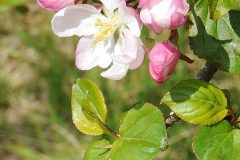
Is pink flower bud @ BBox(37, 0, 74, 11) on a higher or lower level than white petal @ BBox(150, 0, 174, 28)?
Answer: lower

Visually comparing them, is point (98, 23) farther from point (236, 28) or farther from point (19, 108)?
point (19, 108)

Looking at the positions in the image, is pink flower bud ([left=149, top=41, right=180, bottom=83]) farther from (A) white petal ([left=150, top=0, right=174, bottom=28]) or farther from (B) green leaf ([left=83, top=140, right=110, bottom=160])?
(B) green leaf ([left=83, top=140, right=110, bottom=160])

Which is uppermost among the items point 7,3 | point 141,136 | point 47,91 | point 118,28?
point 118,28

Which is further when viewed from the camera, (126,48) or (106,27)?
(106,27)

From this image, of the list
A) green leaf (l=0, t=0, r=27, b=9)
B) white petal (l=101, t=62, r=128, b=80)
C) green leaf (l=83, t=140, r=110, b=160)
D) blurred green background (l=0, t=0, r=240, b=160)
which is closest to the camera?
white petal (l=101, t=62, r=128, b=80)

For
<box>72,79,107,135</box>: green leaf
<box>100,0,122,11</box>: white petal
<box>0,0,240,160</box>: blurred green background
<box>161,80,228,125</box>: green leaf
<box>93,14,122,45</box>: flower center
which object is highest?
<box>100,0,122,11</box>: white petal

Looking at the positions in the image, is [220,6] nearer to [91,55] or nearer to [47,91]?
[91,55]

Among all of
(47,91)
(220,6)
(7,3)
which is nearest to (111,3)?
(220,6)

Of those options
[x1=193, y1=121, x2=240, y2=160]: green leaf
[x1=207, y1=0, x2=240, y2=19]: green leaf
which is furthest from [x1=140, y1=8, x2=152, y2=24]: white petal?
[x1=193, y1=121, x2=240, y2=160]: green leaf
